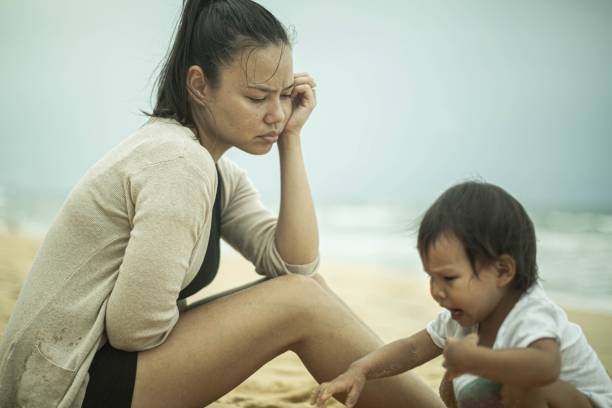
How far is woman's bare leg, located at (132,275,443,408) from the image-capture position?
182 cm

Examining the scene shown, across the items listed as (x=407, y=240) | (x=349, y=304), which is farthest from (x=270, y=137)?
(x=407, y=240)

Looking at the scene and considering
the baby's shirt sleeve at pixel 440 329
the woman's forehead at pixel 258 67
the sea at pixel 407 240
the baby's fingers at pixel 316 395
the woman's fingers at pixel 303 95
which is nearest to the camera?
the baby's fingers at pixel 316 395

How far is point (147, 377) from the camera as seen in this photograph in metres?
1.78

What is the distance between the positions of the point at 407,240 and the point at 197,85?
9.57m

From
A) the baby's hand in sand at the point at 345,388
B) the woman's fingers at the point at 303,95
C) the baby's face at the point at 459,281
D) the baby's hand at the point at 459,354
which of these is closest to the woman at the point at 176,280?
the baby's hand in sand at the point at 345,388

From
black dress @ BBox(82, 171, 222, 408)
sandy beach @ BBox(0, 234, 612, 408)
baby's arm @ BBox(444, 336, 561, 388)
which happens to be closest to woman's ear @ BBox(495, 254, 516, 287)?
baby's arm @ BBox(444, 336, 561, 388)

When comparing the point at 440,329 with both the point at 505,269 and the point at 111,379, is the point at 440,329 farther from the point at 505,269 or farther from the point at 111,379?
the point at 111,379

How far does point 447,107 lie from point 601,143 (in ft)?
22.0

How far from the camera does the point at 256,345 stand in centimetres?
193

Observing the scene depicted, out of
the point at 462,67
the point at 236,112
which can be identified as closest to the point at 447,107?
the point at 462,67

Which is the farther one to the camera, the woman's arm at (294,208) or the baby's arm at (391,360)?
the woman's arm at (294,208)

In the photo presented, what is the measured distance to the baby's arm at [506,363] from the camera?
1470 mm

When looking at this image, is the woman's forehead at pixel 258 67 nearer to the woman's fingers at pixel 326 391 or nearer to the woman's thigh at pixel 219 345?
the woman's thigh at pixel 219 345

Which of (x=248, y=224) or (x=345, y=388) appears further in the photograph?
(x=248, y=224)
